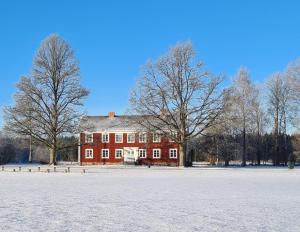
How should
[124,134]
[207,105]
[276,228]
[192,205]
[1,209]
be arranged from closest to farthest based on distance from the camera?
[276,228], [1,209], [192,205], [207,105], [124,134]

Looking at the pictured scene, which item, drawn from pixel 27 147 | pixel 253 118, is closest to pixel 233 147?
pixel 253 118

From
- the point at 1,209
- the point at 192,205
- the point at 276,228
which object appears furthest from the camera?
the point at 192,205

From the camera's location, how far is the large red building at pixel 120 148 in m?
66.8

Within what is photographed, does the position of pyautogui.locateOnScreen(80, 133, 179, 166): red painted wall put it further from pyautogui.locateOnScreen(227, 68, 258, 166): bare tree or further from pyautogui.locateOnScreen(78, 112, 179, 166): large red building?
pyautogui.locateOnScreen(227, 68, 258, 166): bare tree

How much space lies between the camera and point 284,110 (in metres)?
63.8

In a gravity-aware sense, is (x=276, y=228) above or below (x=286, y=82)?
below

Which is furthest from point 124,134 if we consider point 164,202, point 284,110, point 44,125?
point 164,202

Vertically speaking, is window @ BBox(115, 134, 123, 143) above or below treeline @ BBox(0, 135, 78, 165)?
above

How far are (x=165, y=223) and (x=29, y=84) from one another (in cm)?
4249

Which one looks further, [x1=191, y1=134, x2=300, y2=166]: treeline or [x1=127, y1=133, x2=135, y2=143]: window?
[x1=127, y1=133, x2=135, y2=143]: window

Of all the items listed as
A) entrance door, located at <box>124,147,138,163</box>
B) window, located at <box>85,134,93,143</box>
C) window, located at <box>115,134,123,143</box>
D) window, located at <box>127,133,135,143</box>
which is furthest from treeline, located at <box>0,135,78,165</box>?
window, located at <box>127,133,135,143</box>

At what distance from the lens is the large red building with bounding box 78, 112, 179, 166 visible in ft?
219

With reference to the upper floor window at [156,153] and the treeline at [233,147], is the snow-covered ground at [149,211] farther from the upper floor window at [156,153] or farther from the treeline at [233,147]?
the upper floor window at [156,153]

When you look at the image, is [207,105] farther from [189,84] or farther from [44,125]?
[44,125]
